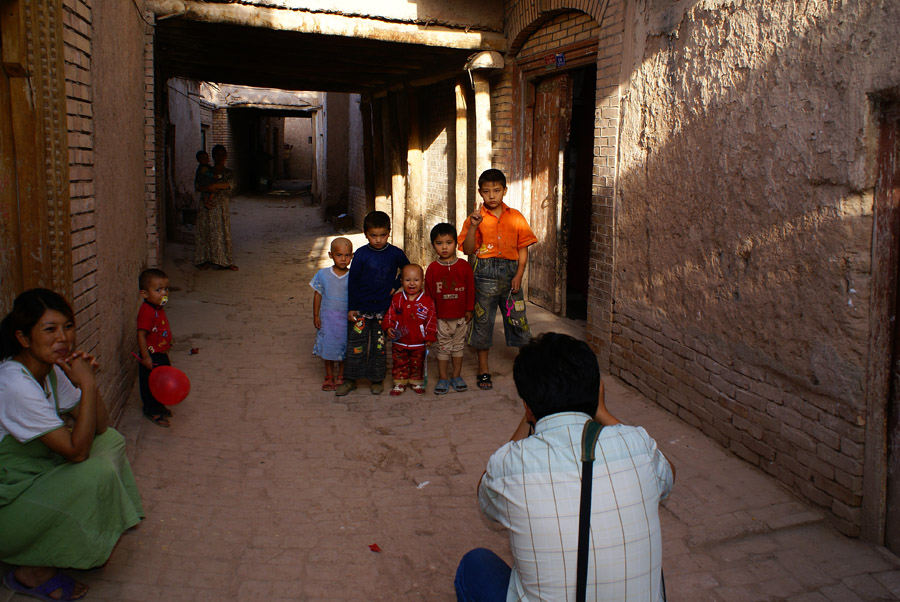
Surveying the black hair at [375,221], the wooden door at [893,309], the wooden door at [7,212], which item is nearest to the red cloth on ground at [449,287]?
the black hair at [375,221]

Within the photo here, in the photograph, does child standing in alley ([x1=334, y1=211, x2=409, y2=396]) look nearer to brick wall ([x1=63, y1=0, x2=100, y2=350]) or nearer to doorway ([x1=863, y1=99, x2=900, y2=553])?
brick wall ([x1=63, y1=0, x2=100, y2=350])

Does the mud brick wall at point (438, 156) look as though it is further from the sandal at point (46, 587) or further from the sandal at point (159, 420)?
the sandal at point (46, 587)

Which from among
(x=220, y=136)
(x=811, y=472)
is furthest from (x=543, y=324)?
(x=220, y=136)

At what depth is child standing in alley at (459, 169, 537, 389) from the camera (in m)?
5.71

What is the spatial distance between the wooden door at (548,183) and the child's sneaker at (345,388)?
2684 millimetres

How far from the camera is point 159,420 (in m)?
4.68

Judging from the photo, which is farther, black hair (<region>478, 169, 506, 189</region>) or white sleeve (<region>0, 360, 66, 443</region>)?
black hair (<region>478, 169, 506, 189</region>)

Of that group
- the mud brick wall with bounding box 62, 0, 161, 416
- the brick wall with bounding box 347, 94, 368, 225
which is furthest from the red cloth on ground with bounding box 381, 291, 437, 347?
the brick wall with bounding box 347, 94, 368, 225

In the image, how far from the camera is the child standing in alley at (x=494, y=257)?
5707 millimetres

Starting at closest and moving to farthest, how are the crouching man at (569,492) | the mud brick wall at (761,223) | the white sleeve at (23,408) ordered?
the crouching man at (569,492), the white sleeve at (23,408), the mud brick wall at (761,223)

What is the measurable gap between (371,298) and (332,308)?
353 mm

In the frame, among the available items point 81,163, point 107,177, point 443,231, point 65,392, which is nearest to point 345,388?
point 443,231

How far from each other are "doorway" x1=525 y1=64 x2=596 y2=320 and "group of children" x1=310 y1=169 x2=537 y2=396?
1.70 meters

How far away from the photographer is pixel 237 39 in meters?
7.76
